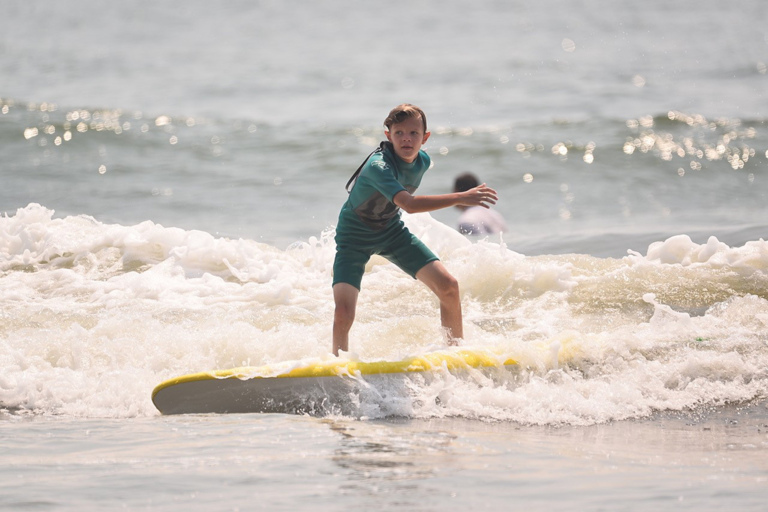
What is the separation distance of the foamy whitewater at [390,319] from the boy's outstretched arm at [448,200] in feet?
2.92

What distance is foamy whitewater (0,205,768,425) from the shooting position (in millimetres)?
5203

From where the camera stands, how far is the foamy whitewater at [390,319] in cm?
520

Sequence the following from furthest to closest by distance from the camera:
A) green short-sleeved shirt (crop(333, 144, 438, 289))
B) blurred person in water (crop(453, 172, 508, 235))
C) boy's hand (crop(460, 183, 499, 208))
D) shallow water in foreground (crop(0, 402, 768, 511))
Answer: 1. blurred person in water (crop(453, 172, 508, 235))
2. green short-sleeved shirt (crop(333, 144, 438, 289))
3. boy's hand (crop(460, 183, 499, 208))
4. shallow water in foreground (crop(0, 402, 768, 511))

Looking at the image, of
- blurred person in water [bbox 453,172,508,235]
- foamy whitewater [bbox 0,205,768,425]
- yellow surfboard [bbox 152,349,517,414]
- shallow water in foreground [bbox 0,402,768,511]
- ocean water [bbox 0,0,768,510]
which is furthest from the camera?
blurred person in water [bbox 453,172,508,235]

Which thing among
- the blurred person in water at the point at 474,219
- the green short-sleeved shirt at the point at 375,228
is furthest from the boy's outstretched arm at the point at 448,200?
the blurred person in water at the point at 474,219

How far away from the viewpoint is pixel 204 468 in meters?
3.88

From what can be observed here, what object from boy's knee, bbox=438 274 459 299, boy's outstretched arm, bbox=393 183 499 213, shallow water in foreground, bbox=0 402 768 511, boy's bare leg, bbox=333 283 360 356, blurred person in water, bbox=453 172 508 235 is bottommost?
shallow water in foreground, bbox=0 402 768 511

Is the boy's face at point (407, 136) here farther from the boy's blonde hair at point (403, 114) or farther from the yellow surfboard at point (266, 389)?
the yellow surfboard at point (266, 389)

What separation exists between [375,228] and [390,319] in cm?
155

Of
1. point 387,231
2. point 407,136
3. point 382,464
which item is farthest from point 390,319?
point 382,464

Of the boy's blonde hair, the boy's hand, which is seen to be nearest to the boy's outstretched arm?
the boy's hand

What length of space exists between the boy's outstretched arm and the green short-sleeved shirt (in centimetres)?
35

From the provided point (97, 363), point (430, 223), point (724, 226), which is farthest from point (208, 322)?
point (724, 226)

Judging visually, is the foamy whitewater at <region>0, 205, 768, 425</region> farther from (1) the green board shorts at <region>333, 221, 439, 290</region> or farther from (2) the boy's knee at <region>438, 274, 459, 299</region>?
(1) the green board shorts at <region>333, 221, 439, 290</region>
